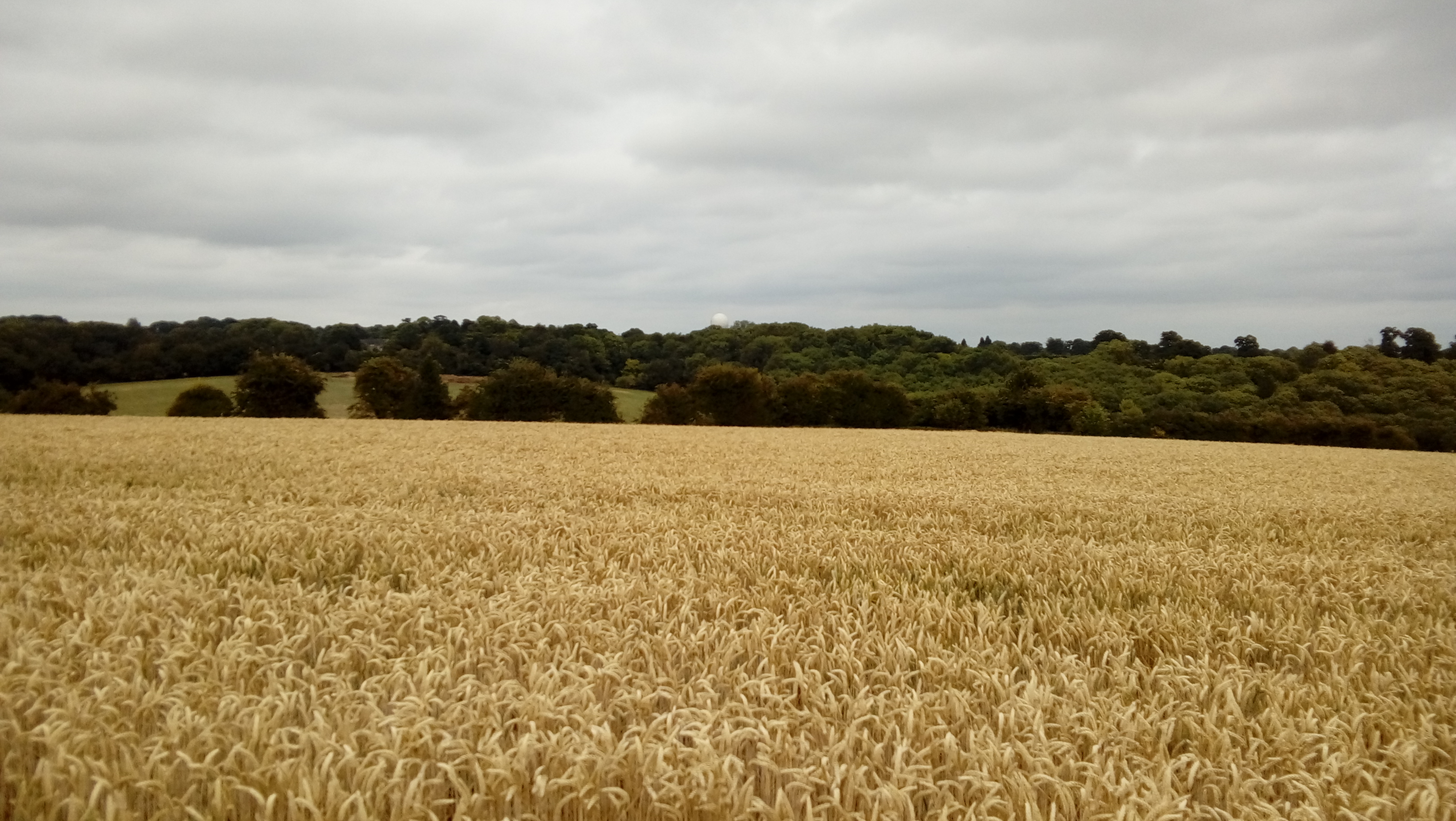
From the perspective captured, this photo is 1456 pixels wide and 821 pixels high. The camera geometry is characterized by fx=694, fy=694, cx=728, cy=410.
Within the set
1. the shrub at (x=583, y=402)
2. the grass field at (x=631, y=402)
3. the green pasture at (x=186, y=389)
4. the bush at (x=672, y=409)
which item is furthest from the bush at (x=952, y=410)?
the shrub at (x=583, y=402)

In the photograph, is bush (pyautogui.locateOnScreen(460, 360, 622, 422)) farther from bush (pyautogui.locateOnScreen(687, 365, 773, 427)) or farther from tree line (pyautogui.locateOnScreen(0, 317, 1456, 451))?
bush (pyautogui.locateOnScreen(687, 365, 773, 427))

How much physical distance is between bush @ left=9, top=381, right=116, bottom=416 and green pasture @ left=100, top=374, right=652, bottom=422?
2257mm

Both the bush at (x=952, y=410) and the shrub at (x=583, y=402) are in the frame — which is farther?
the bush at (x=952, y=410)

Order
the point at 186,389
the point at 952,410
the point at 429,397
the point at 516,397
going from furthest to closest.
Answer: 1. the point at 952,410
2. the point at 516,397
3. the point at 429,397
4. the point at 186,389

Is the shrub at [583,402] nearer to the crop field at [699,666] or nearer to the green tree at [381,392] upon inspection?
the green tree at [381,392]

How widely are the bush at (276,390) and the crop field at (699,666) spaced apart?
4127 centimetres

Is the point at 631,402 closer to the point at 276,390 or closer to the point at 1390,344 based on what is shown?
the point at 276,390

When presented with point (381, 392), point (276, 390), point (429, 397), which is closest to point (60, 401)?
point (276, 390)

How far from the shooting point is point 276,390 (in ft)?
145

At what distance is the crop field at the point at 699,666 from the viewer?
89.7 inches

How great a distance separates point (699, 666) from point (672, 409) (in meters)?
47.2

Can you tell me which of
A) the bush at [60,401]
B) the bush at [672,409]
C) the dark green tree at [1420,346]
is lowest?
the bush at [60,401]

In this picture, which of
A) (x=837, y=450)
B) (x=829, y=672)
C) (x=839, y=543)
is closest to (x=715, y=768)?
(x=829, y=672)

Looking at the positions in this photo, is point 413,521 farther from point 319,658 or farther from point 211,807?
point 211,807
